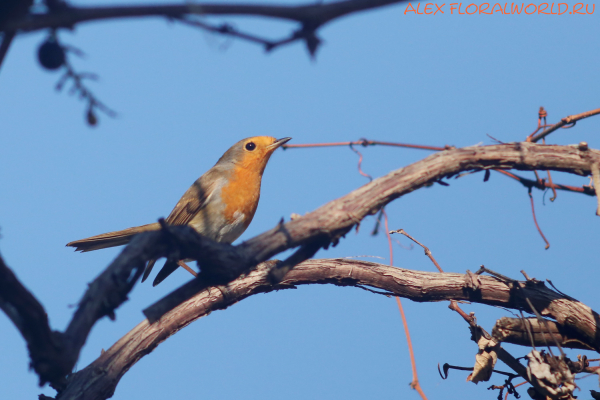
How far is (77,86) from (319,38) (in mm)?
1035

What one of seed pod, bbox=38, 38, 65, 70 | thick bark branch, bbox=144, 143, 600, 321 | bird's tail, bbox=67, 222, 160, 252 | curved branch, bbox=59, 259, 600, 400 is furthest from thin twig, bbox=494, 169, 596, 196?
bird's tail, bbox=67, 222, 160, 252

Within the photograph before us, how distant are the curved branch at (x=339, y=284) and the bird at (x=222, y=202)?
1004 mm

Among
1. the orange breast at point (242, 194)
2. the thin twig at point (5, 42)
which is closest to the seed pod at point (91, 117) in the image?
the thin twig at point (5, 42)

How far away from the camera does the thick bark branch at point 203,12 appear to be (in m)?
1.32

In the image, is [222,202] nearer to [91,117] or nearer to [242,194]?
[242,194]

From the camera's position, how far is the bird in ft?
15.9

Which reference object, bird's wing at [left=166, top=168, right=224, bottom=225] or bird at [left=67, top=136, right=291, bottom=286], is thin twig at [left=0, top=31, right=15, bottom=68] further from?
bird's wing at [left=166, top=168, right=224, bottom=225]

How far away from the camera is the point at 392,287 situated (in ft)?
12.0

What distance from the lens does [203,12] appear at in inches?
51.1

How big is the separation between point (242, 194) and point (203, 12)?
152 inches

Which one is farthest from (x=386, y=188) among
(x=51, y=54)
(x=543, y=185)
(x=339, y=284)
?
(x=51, y=54)

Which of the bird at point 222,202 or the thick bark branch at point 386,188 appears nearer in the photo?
the thick bark branch at point 386,188

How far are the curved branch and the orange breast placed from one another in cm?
116

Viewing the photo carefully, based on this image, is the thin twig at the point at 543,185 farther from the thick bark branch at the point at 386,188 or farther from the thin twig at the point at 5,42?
the thin twig at the point at 5,42
